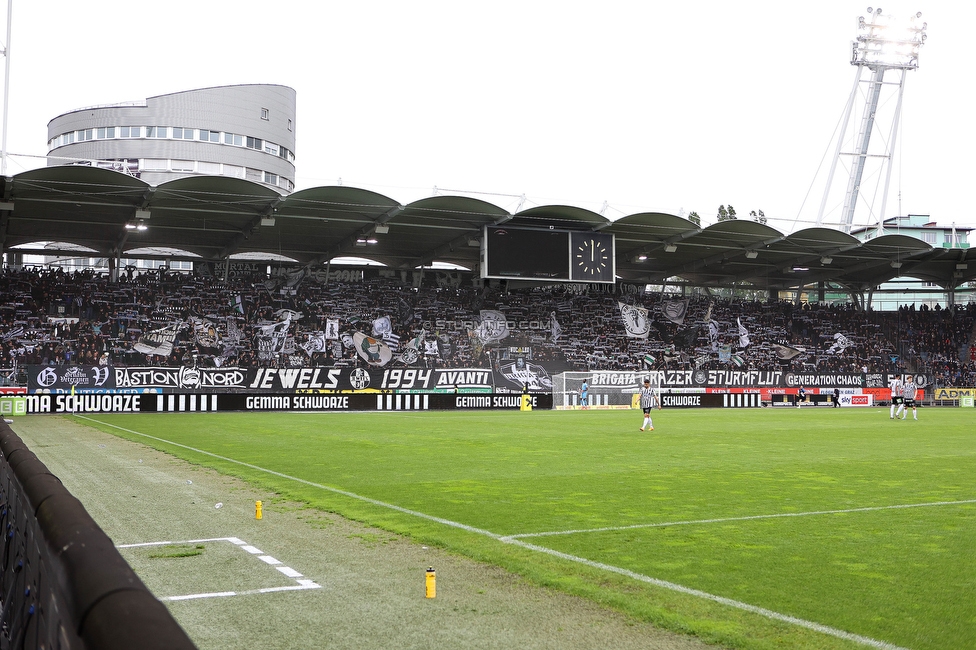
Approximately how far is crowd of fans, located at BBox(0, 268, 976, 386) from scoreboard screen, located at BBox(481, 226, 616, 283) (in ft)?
22.5

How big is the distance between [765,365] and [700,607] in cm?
5764

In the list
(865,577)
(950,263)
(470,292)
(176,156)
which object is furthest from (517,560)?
(176,156)

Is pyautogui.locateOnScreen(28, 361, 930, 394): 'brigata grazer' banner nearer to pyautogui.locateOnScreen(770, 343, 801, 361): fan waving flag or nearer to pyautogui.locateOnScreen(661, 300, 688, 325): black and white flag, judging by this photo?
pyautogui.locateOnScreen(770, 343, 801, 361): fan waving flag

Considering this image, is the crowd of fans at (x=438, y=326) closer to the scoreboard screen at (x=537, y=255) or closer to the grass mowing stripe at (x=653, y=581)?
the scoreboard screen at (x=537, y=255)

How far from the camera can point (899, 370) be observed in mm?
62750

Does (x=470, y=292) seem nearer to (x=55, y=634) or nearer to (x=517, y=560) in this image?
(x=517, y=560)

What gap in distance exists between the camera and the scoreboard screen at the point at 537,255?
160 ft

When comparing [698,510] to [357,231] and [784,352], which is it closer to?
[357,231]

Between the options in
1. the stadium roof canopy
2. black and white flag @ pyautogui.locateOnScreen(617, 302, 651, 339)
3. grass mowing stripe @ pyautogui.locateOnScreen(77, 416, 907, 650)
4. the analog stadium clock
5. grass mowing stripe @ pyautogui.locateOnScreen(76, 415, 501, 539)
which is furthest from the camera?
black and white flag @ pyautogui.locateOnScreen(617, 302, 651, 339)

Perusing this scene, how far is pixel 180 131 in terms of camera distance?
271ft

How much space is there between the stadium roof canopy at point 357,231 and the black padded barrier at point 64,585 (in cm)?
3770

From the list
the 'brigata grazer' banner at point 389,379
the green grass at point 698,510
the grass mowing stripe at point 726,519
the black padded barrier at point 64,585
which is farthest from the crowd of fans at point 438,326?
the black padded barrier at point 64,585

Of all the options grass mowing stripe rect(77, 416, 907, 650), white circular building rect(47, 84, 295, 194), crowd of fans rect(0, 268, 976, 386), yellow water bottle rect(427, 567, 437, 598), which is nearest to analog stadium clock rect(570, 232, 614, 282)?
crowd of fans rect(0, 268, 976, 386)

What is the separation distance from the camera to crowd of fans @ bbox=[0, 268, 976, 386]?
48.3 meters
